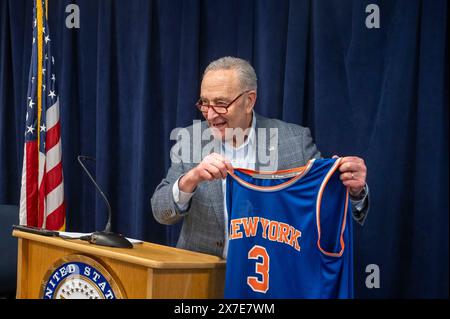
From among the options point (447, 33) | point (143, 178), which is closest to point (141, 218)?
point (143, 178)

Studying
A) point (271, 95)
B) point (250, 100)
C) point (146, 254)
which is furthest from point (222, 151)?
point (146, 254)

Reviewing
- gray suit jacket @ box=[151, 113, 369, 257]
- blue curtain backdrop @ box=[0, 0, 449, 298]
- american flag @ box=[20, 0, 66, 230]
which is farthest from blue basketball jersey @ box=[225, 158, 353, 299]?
american flag @ box=[20, 0, 66, 230]

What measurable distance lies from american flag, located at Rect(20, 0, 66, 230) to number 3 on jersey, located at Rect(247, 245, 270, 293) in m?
1.75

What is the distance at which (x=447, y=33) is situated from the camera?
232cm

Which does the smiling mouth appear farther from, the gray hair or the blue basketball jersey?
the blue basketball jersey

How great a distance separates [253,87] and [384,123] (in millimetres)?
603

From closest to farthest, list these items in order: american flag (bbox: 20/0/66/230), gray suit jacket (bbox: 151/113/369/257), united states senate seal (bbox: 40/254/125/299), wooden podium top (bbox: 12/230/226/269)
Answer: wooden podium top (bbox: 12/230/226/269)
united states senate seal (bbox: 40/254/125/299)
gray suit jacket (bbox: 151/113/369/257)
american flag (bbox: 20/0/66/230)

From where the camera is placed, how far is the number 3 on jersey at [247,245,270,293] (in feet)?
6.16

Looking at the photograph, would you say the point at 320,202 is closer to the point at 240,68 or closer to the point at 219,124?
the point at 219,124

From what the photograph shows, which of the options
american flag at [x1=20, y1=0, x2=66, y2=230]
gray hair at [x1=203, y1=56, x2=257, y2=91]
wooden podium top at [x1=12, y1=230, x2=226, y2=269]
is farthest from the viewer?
american flag at [x1=20, y1=0, x2=66, y2=230]

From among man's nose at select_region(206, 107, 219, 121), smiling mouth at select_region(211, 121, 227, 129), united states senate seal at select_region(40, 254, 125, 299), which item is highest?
man's nose at select_region(206, 107, 219, 121)

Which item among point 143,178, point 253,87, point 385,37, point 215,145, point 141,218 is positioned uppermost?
point 385,37

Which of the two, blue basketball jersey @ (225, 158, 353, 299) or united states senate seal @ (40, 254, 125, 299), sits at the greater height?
blue basketball jersey @ (225, 158, 353, 299)
